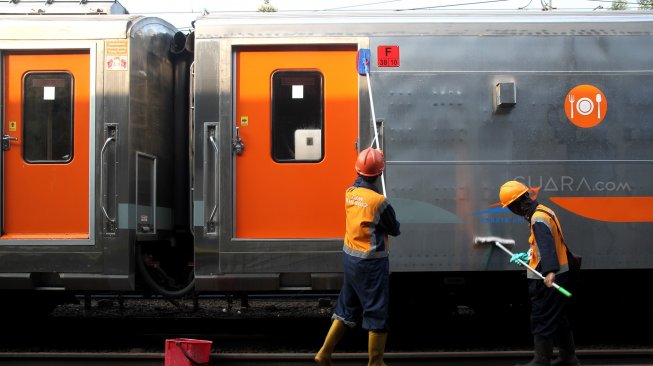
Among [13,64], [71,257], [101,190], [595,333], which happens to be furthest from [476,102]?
[13,64]

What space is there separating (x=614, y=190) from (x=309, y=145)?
2.80 meters

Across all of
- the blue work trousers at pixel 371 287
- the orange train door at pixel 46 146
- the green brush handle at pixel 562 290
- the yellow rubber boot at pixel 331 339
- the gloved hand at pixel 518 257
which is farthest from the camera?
the orange train door at pixel 46 146

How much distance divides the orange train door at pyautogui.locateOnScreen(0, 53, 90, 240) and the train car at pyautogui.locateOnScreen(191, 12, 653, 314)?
110 cm

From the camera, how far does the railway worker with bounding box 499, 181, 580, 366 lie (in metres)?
4.77

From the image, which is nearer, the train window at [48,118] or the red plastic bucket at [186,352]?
the red plastic bucket at [186,352]

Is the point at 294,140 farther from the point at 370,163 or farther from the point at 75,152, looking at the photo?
the point at 75,152

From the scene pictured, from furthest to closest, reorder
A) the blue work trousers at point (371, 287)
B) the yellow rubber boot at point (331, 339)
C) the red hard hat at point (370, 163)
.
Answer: the yellow rubber boot at point (331, 339) → the red hard hat at point (370, 163) → the blue work trousers at point (371, 287)

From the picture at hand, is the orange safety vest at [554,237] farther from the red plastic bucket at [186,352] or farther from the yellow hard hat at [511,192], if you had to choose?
the red plastic bucket at [186,352]

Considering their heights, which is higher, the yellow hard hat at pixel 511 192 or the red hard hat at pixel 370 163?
the red hard hat at pixel 370 163

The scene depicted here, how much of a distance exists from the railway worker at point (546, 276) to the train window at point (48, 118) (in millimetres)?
4000

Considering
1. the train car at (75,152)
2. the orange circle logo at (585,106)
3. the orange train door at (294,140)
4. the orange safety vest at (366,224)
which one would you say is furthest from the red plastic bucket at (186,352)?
the orange circle logo at (585,106)

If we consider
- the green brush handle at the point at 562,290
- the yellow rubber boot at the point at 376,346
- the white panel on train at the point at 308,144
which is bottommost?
the yellow rubber boot at the point at 376,346

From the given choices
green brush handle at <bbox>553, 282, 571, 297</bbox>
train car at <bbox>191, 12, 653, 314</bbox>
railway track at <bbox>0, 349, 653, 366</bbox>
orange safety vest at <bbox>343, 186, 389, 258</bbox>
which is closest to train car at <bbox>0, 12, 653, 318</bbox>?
train car at <bbox>191, 12, 653, 314</bbox>

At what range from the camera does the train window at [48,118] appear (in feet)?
20.2
